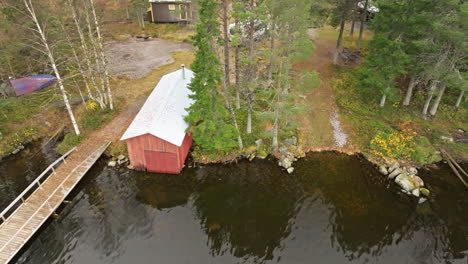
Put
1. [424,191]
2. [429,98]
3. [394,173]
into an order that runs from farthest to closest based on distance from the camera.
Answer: [429,98]
[394,173]
[424,191]

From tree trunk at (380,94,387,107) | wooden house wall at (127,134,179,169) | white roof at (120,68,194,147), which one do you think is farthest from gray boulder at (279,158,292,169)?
tree trunk at (380,94,387,107)

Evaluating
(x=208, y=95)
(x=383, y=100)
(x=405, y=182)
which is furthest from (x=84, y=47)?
(x=405, y=182)

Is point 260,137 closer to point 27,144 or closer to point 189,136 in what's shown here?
point 189,136

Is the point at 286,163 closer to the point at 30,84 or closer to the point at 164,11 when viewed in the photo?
the point at 30,84

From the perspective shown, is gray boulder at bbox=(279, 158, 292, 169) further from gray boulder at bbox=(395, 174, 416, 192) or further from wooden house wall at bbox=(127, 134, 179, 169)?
wooden house wall at bbox=(127, 134, 179, 169)

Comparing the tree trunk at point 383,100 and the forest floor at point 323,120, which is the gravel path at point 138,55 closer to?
the forest floor at point 323,120

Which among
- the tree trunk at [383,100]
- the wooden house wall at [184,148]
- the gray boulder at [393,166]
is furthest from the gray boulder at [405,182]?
the wooden house wall at [184,148]
